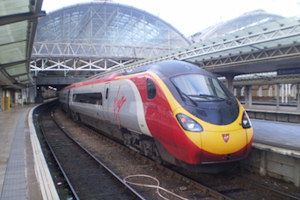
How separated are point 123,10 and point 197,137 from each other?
45.2 m

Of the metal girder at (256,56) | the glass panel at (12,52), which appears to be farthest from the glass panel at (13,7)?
the metal girder at (256,56)

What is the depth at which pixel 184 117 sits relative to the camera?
5.08 meters

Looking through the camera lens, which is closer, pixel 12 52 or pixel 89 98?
pixel 12 52

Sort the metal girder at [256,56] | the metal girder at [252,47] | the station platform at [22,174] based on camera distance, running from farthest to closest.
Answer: the metal girder at [256,56], the metal girder at [252,47], the station platform at [22,174]

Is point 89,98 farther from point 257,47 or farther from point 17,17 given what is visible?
point 257,47

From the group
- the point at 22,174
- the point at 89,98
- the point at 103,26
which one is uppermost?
the point at 103,26

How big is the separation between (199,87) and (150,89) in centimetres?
126

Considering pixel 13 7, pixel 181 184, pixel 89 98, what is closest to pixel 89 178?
pixel 181 184

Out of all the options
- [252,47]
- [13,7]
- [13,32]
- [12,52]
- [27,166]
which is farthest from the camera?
[252,47]

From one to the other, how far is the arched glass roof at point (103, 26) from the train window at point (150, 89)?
123 feet

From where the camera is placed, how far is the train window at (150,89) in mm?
6096

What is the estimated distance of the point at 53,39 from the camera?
45844 mm

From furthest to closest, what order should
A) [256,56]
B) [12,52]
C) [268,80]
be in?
[268,80]
[256,56]
[12,52]

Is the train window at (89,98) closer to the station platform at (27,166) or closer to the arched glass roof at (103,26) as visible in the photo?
the station platform at (27,166)
